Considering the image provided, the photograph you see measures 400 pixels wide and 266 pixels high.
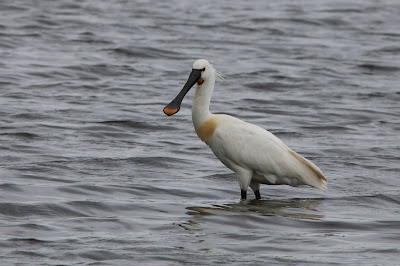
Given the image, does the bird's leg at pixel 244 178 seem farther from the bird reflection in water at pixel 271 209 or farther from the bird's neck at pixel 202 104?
the bird's neck at pixel 202 104

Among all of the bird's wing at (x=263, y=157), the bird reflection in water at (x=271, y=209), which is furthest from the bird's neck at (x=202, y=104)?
the bird reflection in water at (x=271, y=209)

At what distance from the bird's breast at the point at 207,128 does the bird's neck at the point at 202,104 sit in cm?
3

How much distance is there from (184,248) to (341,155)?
502 cm

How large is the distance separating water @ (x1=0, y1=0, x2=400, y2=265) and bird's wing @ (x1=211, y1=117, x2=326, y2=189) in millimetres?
259

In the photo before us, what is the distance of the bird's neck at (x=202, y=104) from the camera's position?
30.9 feet

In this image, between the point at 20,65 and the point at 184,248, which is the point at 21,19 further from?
the point at 184,248

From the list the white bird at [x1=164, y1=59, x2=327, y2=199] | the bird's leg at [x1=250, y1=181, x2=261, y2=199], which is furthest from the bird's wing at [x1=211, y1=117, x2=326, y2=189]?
the bird's leg at [x1=250, y1=181, x2=261, y2=199]

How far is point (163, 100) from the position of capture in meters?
15.8

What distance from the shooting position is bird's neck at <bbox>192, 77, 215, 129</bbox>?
370 inches

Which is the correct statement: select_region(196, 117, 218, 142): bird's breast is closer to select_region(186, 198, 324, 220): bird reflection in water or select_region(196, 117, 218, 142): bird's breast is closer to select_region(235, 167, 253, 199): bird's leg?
select_region(235, 167, 253, 199): bird's leg

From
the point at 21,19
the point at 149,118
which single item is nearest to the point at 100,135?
the point at 149,118

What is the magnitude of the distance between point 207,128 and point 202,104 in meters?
0.26

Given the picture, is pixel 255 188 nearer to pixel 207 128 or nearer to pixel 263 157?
pixel 263 157

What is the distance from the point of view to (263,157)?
364 inches
